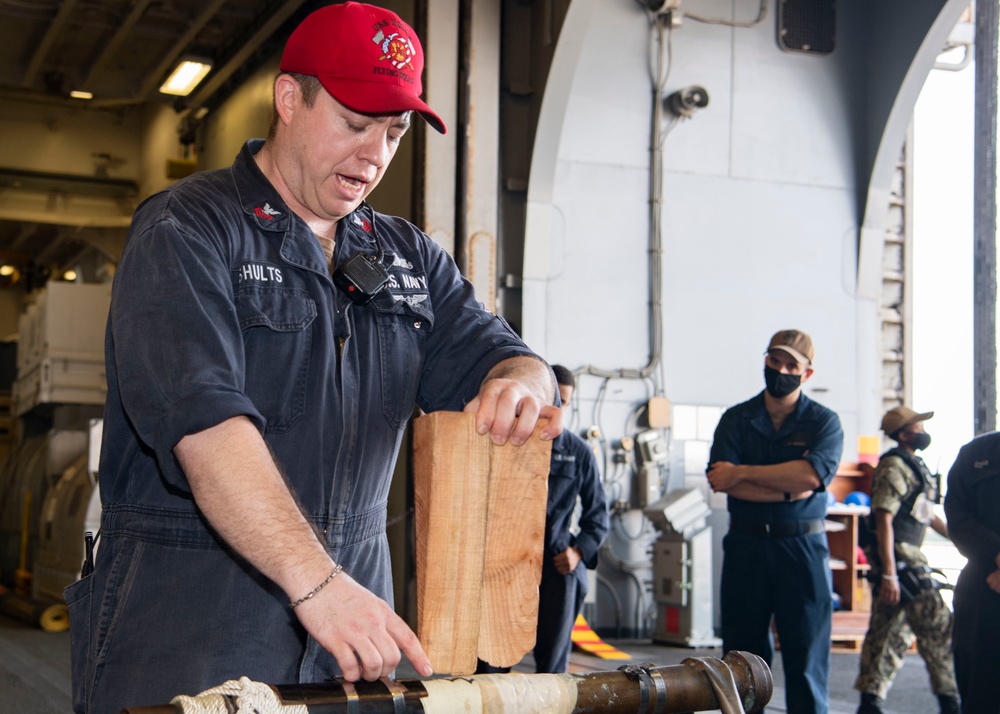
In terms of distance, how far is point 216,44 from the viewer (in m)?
11.2

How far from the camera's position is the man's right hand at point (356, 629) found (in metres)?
1.38

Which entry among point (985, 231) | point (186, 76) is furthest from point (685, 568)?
point (186, 76)

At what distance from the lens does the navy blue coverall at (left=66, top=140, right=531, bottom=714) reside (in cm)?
162

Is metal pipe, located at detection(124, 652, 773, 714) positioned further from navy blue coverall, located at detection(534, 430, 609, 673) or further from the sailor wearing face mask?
navy blue coverall, located at detection(534, 430, 609, 673)

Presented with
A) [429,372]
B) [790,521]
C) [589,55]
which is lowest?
[790,521]

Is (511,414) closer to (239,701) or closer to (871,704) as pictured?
(239,701)

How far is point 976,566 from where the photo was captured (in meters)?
4.75

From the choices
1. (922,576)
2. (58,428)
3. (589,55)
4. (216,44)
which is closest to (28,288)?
(58,428)

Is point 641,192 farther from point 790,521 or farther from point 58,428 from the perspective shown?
point 58,428

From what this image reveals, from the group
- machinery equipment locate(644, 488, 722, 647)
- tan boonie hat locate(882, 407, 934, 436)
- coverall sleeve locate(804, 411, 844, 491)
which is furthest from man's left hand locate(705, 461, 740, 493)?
machinery equipment locate(644, 488, 722, 647)

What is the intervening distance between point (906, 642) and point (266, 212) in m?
5.32

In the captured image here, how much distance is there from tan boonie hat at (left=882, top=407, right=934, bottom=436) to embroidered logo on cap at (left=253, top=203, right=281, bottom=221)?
555cm

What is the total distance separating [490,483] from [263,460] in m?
0.32

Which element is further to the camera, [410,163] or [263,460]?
[410,163]
